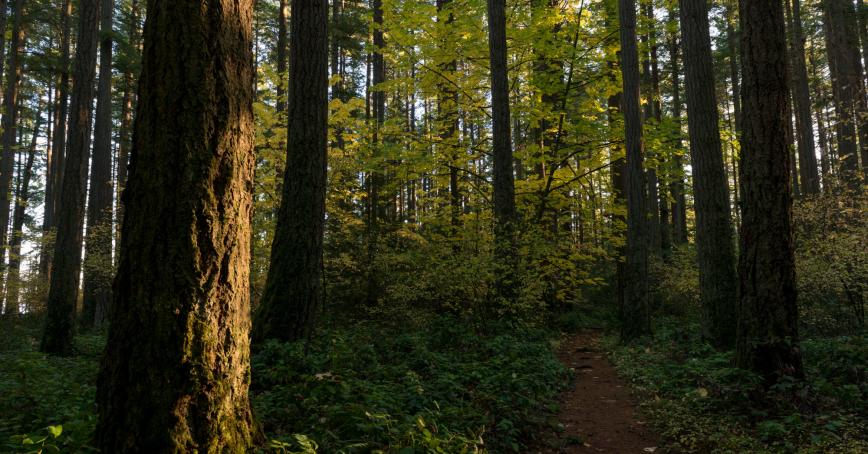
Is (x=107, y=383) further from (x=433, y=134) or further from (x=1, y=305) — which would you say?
(x=1, y=305)

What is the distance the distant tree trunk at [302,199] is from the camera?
6520 mm

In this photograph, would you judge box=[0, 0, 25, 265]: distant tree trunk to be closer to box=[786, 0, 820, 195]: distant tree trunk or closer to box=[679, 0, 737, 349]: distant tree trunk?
box=[679, 0, 737, 349]: distant tree trunk

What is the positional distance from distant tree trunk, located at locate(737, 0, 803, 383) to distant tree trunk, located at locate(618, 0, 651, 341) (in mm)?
5362

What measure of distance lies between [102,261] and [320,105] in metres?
9.87

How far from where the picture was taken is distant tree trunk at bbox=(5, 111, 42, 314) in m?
17.7

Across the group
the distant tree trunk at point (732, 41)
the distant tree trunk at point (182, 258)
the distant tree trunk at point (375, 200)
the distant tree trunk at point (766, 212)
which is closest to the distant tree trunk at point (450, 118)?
the distant tree trunk at point (375, 200)

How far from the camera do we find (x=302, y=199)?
675 cm

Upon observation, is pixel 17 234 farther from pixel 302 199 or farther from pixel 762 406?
pixel 762 406

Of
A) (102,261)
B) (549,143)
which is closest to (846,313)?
(549,143)

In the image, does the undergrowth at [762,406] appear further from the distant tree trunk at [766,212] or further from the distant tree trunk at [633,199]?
the distant tree trunk at [633,199]

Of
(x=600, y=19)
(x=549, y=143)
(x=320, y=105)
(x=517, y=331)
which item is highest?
(x=600, y=19)

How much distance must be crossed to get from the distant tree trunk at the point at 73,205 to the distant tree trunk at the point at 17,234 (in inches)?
439

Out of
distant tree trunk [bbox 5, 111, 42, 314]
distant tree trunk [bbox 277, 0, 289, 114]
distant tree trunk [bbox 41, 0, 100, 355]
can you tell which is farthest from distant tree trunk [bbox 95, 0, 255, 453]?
distant tree trunk [bbox 5, 111, 42, 314]

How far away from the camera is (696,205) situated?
326 inches
